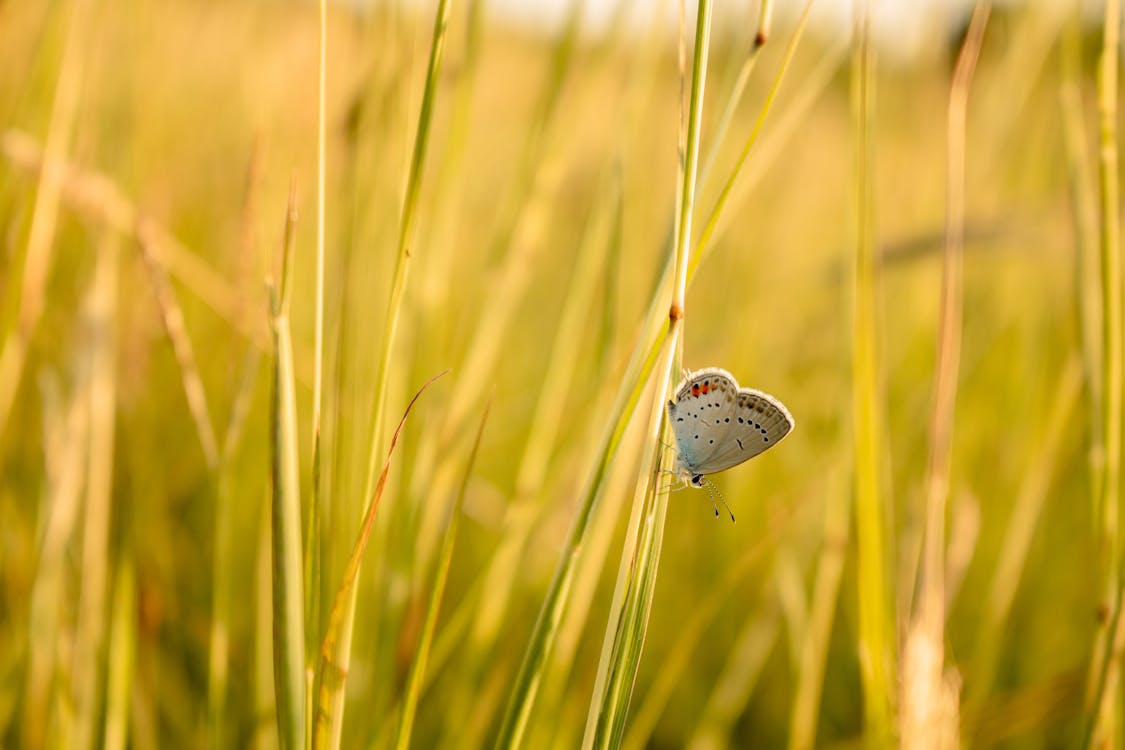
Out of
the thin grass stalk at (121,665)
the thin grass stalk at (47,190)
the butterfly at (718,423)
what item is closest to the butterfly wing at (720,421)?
the butterfly at (718,423)

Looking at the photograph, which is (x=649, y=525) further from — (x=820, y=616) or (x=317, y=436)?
(x=820, y=616)

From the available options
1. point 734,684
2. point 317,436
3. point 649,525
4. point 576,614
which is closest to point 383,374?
point 317,436

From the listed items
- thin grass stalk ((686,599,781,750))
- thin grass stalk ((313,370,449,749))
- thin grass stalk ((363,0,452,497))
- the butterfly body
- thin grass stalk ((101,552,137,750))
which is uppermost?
thin grass stalk ((363,0,452,497))

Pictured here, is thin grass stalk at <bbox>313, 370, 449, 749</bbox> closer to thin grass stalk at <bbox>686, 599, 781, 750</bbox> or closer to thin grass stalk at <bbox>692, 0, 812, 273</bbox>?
thin grass stalk at <bbox>692, 0, 812, 273</bbox>

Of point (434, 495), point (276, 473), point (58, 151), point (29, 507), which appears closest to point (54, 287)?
point (29, 507)

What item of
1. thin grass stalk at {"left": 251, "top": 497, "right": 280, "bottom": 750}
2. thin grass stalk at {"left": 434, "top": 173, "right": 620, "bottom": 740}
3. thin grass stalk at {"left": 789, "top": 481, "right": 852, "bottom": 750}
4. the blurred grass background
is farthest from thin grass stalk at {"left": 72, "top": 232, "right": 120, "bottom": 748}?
thin grass stalk at {"left": 789, "top": 481, "right": 852, "bottom": 750}

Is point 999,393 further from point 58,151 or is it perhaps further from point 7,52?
point 7,52
